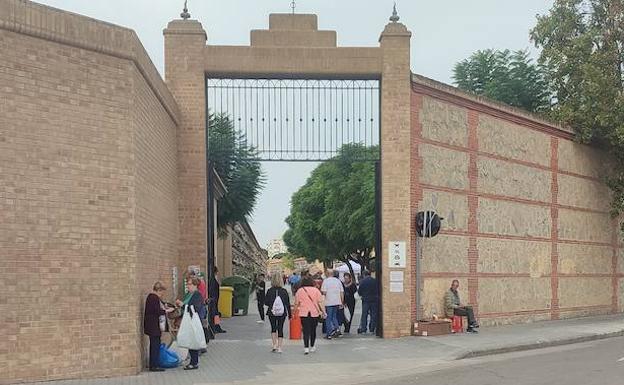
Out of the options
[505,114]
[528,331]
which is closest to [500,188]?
[505,114]

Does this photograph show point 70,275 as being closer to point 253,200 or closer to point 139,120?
A: point 139,120

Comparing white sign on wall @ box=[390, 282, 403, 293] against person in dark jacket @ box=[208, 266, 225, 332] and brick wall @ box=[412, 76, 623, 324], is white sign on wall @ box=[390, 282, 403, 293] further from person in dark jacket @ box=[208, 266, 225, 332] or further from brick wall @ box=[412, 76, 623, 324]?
person in dark jacket @ box=[208, 266, 225, 332]

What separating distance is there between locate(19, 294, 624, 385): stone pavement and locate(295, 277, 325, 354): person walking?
29cm

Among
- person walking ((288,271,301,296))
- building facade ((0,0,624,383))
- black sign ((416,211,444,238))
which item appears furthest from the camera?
person walking ((288,271,301,296))

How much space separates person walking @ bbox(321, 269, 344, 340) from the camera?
16734 millimetres

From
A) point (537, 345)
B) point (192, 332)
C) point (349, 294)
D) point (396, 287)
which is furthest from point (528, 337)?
point (192, 332)

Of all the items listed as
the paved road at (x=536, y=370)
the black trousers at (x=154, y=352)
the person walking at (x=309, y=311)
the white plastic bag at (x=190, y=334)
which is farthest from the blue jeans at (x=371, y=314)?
the black trousers at (x=154, y=352)

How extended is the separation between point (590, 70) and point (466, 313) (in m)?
9.58

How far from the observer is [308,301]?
1417 cm

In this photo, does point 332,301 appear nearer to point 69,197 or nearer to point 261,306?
point 261,306

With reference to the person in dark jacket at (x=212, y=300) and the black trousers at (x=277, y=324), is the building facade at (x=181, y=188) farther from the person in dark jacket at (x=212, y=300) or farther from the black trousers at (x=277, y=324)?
the black trousers at (x=277, y=324)

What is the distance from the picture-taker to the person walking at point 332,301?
16734mm

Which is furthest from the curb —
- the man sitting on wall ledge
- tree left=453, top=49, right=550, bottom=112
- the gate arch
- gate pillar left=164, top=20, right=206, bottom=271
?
tree left=453, top=49, right=550, bottom=112

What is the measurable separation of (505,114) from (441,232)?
13.7 ft
